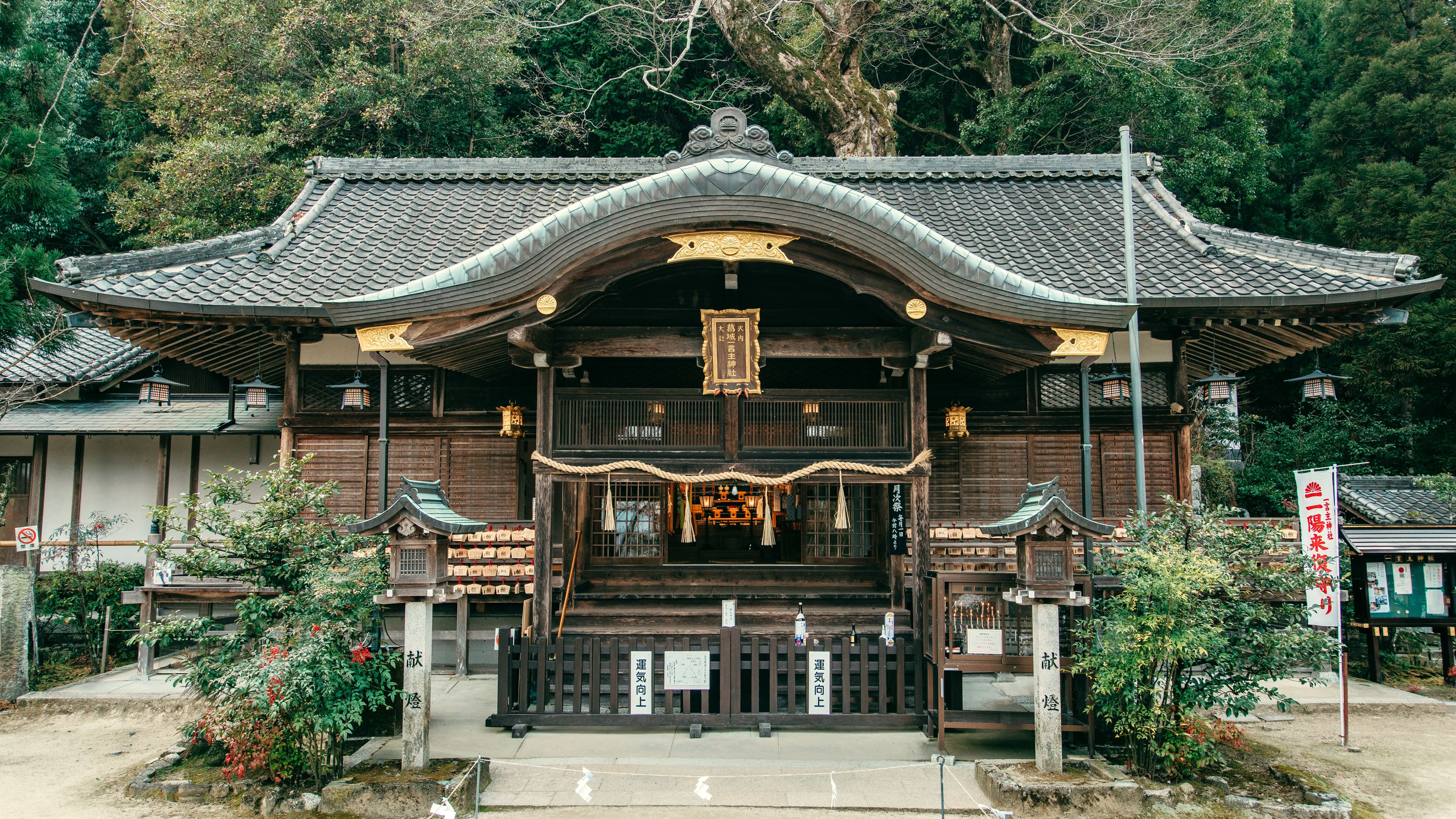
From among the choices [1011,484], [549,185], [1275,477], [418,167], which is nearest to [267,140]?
[418,167]

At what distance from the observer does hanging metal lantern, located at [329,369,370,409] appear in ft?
36.6

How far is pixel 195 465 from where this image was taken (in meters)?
15.6

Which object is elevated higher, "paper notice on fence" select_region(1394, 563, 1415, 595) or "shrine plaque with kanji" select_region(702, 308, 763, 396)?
"shrine plaque with kanji" select_region(702, 308, 763, 396)

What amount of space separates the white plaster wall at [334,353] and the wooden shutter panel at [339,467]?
3.30ft

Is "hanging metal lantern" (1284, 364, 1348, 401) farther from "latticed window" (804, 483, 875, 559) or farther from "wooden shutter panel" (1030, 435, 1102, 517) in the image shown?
"latticed window" (804, 483, 875, 559)

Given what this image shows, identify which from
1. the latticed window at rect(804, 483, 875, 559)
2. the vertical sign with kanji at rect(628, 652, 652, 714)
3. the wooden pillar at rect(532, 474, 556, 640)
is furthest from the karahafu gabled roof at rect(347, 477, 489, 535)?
the latticed window at rect(804, 483, 875, 559)

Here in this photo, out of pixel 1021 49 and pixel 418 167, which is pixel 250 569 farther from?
pixel 1021 49

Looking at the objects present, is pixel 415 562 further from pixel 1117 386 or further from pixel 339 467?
pixel 1117 386

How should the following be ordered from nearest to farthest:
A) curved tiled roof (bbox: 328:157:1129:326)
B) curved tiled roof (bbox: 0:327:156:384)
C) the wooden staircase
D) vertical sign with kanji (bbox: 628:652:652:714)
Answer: curved tiled roof (bbox: 328:157:1129:326) < vertical sign with kanji (bbox: 628:652:652:714) < the wooden staircase < curved tiled roof (bbox: 0:327:156:384)

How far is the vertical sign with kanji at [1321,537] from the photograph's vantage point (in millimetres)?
8164

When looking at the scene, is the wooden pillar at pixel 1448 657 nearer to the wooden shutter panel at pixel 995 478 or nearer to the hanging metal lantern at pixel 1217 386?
the hanging metal lantern at pixel 1217 386

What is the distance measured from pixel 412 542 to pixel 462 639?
13.9 ft

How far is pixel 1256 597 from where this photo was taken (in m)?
9.40

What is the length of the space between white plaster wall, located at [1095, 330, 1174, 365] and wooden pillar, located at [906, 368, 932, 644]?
3697 mm
